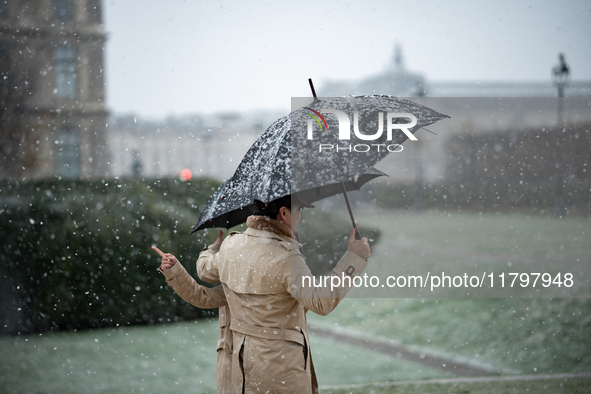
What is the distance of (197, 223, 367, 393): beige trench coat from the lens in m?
2.21

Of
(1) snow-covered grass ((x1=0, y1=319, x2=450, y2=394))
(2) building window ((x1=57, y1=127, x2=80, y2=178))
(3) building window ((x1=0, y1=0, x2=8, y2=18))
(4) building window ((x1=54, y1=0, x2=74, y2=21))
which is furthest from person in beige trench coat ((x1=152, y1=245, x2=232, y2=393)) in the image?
(2) building window ((x1=57, y1=127, x2=80, y2=178))

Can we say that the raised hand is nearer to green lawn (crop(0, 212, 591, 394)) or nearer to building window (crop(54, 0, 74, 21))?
green lawn (crop(0, 212, 591, 394))

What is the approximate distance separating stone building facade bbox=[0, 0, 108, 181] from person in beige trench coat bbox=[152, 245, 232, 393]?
5.35 metres

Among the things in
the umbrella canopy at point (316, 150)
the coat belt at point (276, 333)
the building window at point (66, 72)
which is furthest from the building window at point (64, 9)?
the coat belt at point (276, 333)

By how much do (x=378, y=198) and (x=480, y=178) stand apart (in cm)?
516

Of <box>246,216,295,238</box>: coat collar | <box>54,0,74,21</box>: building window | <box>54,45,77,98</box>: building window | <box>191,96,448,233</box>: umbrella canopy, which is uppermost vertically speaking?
<box>54,0,74,21</box>: building window

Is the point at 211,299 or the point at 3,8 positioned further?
the point at 3,8

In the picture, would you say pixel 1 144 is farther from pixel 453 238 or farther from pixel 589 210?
pixel 589 210

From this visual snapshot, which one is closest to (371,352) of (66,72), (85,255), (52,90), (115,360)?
(115,360)

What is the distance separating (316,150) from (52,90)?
28.7 ft

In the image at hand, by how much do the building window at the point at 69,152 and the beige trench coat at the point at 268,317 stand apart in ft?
31.6

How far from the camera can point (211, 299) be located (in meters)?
2.58

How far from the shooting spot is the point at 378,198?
703 inches

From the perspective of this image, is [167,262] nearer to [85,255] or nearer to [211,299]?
[211,299]
